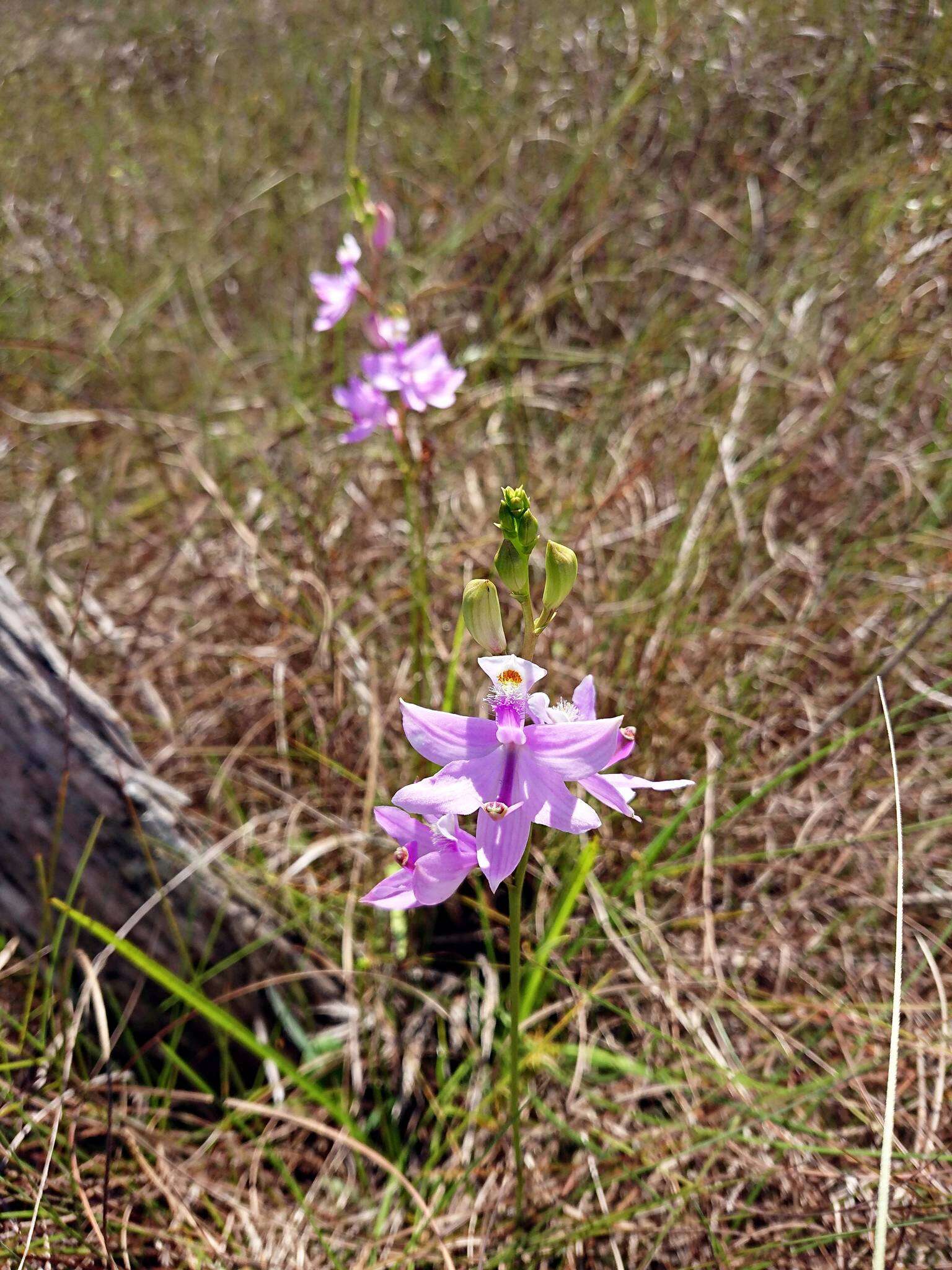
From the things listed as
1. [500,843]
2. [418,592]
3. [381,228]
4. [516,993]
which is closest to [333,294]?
[381,228]

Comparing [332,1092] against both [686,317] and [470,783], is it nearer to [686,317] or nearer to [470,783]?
[470,783]

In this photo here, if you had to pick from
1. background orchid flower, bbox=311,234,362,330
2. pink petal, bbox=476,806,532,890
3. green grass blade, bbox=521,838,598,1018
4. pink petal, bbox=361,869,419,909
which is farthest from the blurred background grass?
pink petal, bbox=476,806,532,890

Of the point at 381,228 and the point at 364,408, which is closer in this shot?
the point at 364,408

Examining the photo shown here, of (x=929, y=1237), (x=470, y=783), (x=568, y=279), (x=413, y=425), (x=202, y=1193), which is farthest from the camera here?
(x=568, y=279)

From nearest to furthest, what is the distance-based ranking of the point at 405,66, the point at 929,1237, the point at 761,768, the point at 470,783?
the point at 470,783
the point at 929,1237
the point at 761,768
the point at 405,66

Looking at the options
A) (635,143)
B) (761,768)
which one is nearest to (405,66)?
(635,143)

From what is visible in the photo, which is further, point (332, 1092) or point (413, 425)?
point (413, 425)

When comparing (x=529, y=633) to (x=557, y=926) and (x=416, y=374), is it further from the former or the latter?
(x=416, y=374)
